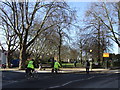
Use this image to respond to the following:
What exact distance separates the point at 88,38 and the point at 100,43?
4469 mm

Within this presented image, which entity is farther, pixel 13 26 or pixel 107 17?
pixel 107 17

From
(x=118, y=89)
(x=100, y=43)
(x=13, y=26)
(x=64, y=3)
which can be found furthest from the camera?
(x=100, y=43)

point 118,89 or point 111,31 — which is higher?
point 111,31

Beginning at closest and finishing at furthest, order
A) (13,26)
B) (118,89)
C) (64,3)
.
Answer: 1. (118,89)
2. (64,3)
3. (13,26)

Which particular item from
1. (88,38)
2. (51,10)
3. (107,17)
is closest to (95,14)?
(107,17)

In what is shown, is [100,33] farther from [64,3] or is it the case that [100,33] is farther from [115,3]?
[64,3]

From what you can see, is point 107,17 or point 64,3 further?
point 107,17

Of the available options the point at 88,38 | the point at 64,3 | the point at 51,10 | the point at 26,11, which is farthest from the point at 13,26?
the point at 88,38

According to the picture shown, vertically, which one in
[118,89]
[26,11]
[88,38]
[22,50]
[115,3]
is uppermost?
[115,3]

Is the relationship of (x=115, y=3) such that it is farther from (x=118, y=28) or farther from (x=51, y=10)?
(x=51, y=10)

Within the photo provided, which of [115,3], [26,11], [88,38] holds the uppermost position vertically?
[115,3]

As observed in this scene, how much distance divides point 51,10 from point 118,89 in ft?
70.9

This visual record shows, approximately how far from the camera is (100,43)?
1804 inches

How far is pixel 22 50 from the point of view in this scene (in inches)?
1222
